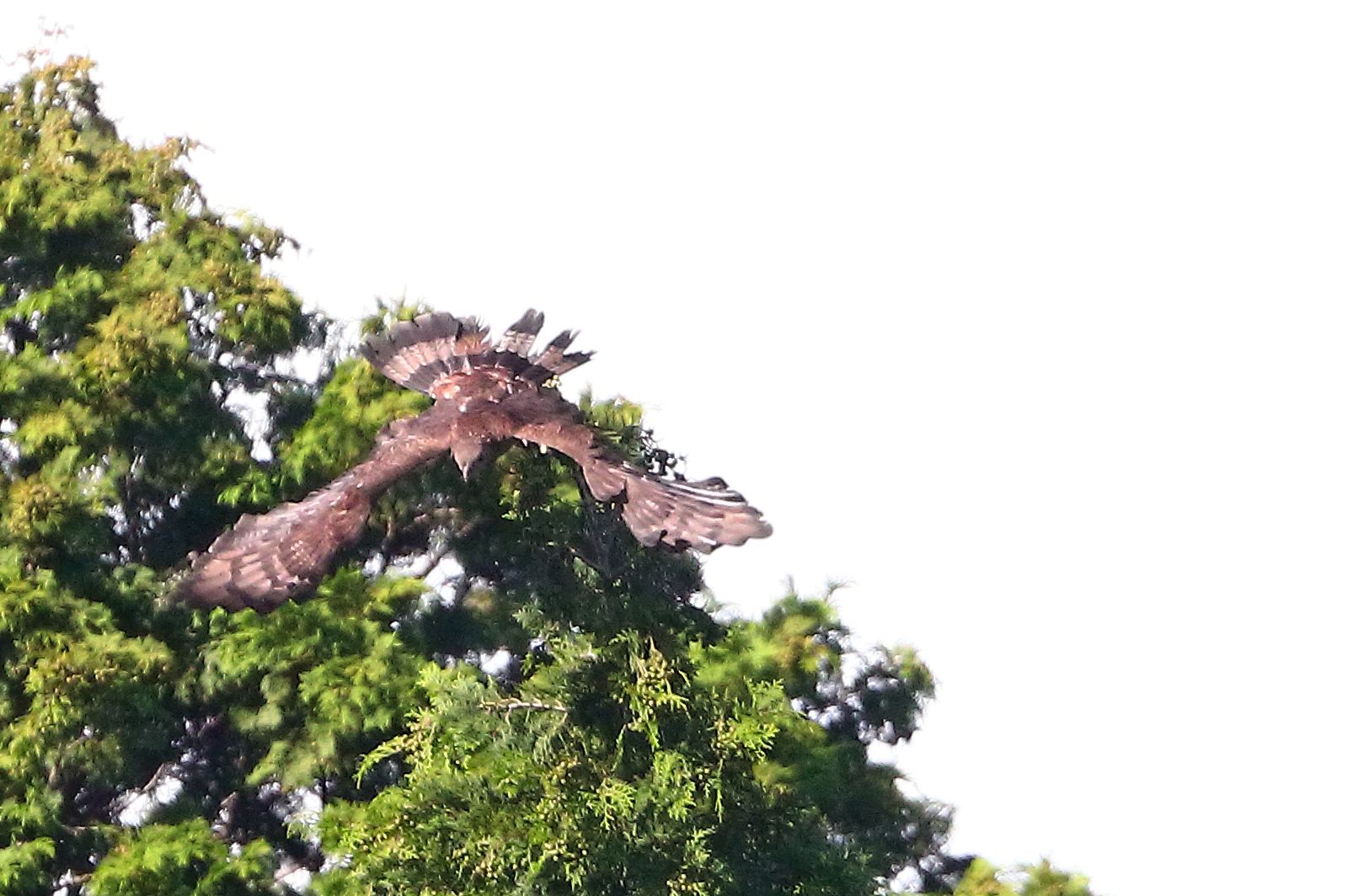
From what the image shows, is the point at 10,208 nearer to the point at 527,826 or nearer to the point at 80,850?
the point at 80,850

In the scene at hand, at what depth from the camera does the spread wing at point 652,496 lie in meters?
14.0

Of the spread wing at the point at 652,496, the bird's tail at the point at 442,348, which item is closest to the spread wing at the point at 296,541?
the spread wing at the point at 652,496

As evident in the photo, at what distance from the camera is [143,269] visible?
18688 millimetres

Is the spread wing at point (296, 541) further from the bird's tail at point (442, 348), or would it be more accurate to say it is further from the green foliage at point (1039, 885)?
the green foliage at point (1039, 885)

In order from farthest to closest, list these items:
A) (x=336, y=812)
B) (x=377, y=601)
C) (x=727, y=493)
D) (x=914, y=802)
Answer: (x=914, y=802), (x=377, y=601), (x=336, y=812), (x=727, y=493)

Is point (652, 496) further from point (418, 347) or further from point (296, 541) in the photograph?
point (418, 347)

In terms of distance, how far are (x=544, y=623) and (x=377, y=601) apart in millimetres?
3002

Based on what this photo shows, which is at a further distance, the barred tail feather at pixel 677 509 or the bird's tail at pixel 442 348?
the bird's tail at pixel 442 348

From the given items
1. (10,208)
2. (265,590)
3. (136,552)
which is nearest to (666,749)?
(265,590)

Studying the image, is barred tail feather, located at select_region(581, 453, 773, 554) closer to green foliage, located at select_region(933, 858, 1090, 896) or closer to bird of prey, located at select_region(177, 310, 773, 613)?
bird of prey, located at select_region(177, 310, 773, 613)

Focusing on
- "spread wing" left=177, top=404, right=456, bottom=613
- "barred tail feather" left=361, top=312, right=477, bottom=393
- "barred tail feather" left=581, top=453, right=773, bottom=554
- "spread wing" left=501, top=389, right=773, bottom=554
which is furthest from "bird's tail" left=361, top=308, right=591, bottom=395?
"barred tail feather" left=581, top=453, right=773, bottom=554

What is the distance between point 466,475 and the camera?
15172 millimetres

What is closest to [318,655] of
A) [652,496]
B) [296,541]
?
[296,541]

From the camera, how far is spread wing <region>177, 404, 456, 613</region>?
15117 millimetres
